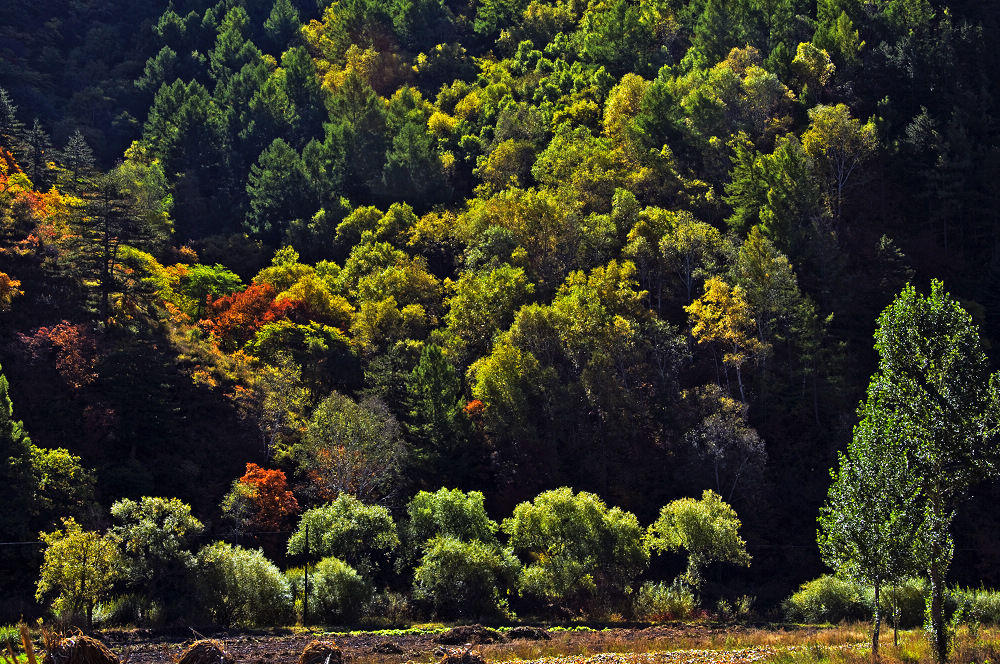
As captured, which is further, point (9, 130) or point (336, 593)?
point (9, 130)

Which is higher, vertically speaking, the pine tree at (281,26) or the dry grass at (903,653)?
the pine tree at (281,26)

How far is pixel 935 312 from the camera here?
29453 millimetres

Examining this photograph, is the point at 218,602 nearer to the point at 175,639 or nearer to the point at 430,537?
the point at 175,639

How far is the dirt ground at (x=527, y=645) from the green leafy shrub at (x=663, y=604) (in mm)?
5078

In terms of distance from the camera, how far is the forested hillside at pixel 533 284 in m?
62.2

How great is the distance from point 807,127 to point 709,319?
31.9 metres

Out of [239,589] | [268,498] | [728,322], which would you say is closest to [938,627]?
[239,589]

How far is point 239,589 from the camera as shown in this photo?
159 feet

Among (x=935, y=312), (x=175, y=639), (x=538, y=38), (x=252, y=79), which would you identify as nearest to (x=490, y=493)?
(x=175, y=639)

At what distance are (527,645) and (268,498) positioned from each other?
77.9 feet

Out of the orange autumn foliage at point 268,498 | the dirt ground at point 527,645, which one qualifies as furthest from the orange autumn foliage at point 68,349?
the dirt ground at point 527,645

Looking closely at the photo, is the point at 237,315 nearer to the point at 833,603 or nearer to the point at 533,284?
the point at 533,284

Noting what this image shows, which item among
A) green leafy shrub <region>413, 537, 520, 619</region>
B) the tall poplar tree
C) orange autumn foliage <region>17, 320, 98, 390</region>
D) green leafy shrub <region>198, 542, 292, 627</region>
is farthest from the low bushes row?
orange autumn foliage <region>17, 320, 98, 390</region>

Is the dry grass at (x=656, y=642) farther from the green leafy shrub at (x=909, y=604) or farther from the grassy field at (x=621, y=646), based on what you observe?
the green leafy shrub at (x=909, y=604)
